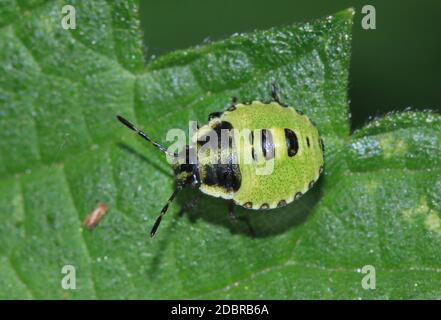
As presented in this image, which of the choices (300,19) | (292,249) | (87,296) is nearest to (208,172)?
(292,249)

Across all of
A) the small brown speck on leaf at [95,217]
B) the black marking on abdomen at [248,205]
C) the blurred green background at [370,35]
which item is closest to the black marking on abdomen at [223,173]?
the black marking on abdomen at [248,205]

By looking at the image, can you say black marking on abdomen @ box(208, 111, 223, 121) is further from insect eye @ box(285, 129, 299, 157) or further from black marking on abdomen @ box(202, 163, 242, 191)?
insect eye @ box(285, 129, 299, 157)

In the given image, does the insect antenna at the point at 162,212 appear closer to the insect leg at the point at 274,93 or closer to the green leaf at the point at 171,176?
the green leaf at the point at 171,176

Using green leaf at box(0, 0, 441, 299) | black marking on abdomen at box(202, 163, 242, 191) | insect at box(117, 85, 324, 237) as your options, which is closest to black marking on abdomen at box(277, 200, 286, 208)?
insect at box(117, 85, 324, 237)

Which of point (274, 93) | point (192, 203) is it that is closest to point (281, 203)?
point (192, 203)

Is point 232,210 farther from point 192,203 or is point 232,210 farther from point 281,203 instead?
point 281,203
